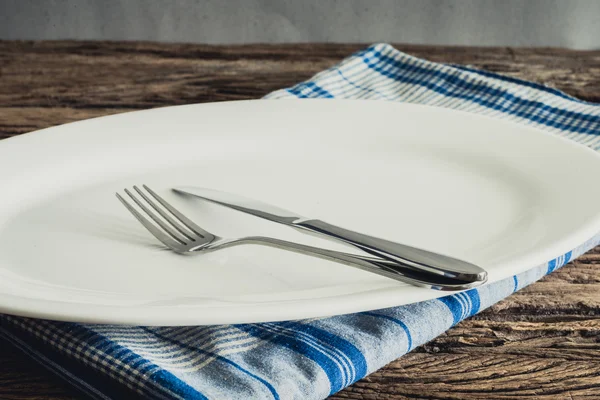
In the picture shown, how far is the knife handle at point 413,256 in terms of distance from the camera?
0.35 meters

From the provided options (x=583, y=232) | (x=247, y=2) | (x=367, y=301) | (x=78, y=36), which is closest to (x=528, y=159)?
(x=583, y=232)

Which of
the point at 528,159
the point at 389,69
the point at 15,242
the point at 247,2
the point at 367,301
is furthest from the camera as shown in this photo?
the point at 247,2

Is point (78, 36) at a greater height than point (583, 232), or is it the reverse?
point (78, 36)

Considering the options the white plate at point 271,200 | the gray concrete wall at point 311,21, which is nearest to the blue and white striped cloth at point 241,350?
the white plate at point 271,200

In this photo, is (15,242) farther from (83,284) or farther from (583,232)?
(583,232)

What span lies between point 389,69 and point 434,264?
0.63 m

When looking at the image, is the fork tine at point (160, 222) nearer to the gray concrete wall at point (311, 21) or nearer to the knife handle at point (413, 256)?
the knife handle at point (413, 256)

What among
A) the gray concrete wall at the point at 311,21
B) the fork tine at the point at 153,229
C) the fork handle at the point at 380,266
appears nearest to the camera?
the fork handle at the point at 380,266

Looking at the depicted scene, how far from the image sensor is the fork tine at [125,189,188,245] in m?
0.45

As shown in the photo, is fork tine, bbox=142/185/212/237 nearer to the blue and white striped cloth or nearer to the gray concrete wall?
the blue and white striped cloth

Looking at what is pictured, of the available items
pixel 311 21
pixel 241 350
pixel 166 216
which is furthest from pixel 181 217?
pixel 311 21

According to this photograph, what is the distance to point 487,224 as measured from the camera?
49cm

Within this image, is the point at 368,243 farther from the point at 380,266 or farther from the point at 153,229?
the point at 153,229

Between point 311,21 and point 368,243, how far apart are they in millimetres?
1239
